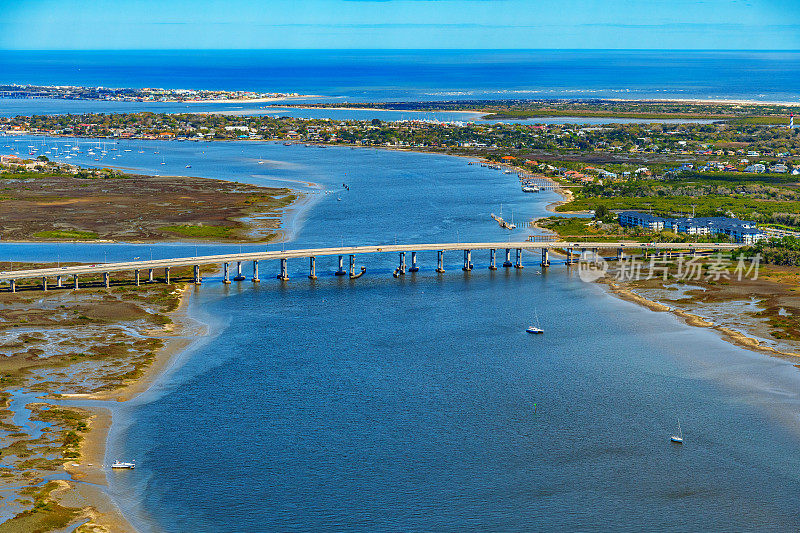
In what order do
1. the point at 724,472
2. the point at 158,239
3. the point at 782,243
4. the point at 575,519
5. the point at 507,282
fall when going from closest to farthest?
the point at 575,519 → the point at 724,472 → the point at 507,282 → the point at 782,243 → the point at 158,239

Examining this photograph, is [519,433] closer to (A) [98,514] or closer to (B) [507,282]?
(A) [98,514]

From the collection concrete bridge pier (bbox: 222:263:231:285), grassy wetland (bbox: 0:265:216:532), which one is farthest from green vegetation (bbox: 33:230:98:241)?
concrete bridge pier (bbox: 222:263:231:285)

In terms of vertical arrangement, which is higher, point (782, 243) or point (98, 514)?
point (782, 243)

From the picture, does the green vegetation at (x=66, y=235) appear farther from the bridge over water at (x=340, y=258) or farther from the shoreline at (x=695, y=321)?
the shoreline at (x=695, y=321)

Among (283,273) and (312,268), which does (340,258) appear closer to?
(312,268)

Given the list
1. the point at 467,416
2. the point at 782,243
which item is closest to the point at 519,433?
the point at 467,416

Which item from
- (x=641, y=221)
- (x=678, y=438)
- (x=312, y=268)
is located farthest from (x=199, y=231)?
(x=678, y=438)

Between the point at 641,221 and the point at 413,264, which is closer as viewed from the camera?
the point at 413,264
